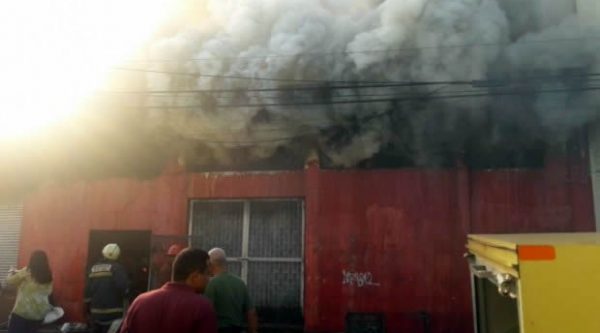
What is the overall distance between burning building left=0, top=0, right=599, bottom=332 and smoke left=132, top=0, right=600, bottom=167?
3 cm

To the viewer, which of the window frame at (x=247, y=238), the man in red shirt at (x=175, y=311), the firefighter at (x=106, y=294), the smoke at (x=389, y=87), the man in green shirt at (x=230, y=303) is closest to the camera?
the man in red shirt at (x=175, y=311)

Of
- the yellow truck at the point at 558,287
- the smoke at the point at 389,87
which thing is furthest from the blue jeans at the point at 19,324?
the yellow truck at the point at 558,287

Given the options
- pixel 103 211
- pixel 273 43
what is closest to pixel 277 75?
pixel 273 43

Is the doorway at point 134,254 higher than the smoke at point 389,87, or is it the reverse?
the smoke at point 389,87

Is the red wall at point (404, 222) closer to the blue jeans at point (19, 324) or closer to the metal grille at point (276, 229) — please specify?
the metal grille at point (276, 229)

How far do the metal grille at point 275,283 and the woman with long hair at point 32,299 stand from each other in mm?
3628

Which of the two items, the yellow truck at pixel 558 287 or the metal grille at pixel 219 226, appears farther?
the metal grille at pixel 219 226

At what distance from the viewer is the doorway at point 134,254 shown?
9.16 meters

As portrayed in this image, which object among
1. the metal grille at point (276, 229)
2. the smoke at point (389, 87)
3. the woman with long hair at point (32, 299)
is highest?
the smoke at point (389, 87)

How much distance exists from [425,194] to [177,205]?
4321mm

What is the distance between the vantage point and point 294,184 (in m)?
8.73

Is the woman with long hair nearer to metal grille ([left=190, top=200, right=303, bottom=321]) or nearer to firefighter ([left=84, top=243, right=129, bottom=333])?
firefighter ([left=84, top=243, right=129, bottom=333])

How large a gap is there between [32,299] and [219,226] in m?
3.67

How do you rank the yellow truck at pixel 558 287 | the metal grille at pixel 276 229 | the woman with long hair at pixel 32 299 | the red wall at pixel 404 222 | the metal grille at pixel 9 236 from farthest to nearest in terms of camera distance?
the metal grille at pixel 9 236 → the metal grille at pixel 276 229 → the red wall at pixel 404 222 → the woman with long hair at pixel 32 299 → the yellow truck at pixel 558 287
